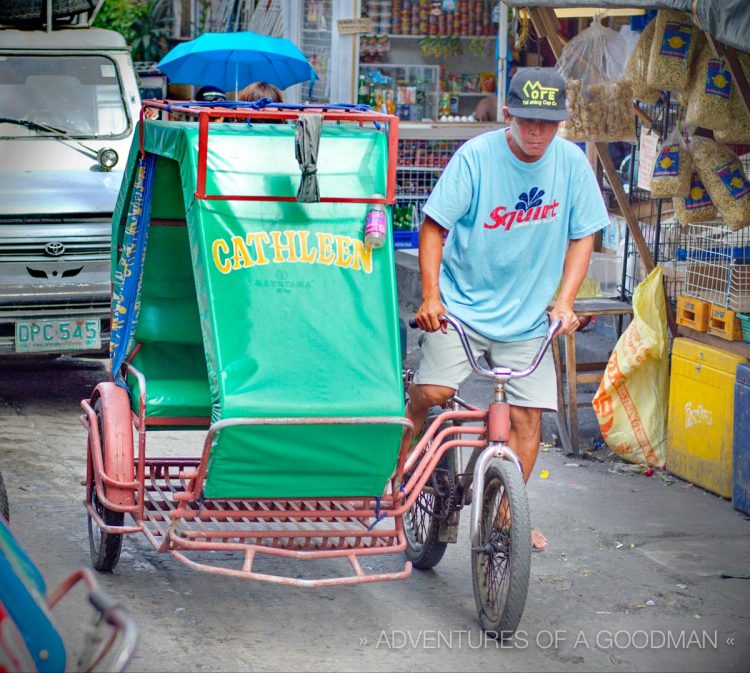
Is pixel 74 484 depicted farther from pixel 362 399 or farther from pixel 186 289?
pixel 362 399

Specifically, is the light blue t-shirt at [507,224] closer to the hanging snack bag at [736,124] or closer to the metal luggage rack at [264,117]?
the metal luggage rack at [264,117]

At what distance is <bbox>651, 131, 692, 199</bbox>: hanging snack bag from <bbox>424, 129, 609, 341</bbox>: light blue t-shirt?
180 centimetres

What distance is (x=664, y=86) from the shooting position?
6.58 m

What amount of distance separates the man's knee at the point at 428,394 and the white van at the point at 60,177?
373cm

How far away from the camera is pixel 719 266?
22.1 ft

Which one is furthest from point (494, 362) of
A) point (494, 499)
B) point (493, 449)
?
point (494, 499)

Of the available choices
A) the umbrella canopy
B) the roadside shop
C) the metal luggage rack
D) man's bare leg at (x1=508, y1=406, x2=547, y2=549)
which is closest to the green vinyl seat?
the metal luggage rack

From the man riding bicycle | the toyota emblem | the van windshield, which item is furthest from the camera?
the van windshield

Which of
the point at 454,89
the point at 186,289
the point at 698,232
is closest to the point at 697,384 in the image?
the point at 698,232

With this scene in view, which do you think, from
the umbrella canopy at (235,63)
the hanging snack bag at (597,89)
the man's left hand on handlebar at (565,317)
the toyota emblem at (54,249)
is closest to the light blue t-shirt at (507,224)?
the man's left hand on handlebar at (565,317)

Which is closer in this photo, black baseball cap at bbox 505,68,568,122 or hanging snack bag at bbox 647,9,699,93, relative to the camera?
black baseball cap at bbox 505,68,568,122

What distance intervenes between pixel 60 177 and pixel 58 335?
113cm

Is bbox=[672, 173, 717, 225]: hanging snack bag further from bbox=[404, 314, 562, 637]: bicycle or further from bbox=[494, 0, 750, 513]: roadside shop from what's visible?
bbox=[404, 314, 562, 637]: bicycle

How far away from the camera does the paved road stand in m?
4.55
